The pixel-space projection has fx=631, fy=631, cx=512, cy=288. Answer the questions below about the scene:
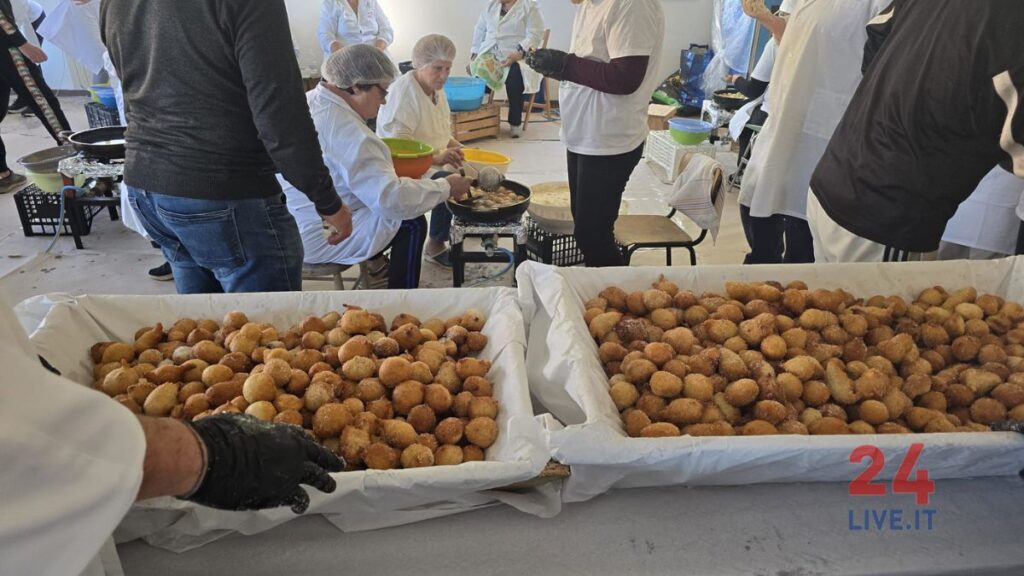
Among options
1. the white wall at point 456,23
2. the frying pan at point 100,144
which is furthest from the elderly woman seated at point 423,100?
the white wall at point 456,23

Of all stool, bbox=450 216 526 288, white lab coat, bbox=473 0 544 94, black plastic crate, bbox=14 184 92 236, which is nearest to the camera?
stool, bbox=450 216 526 288

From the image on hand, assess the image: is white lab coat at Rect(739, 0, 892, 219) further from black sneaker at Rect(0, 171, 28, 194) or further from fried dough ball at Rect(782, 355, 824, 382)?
black sneaker at Rect(0, 171, 28, 194)

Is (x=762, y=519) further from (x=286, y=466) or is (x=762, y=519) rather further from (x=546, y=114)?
(x=546, y=114)

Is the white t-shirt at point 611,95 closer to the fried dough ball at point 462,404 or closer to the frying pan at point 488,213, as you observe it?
the frying pan at point 488,213

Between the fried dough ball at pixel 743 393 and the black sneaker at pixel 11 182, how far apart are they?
17.9ft

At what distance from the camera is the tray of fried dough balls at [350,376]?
1.09 metres

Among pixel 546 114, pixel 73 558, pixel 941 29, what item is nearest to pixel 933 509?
pixel 941 29

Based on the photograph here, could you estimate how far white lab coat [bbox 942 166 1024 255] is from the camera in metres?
2.18

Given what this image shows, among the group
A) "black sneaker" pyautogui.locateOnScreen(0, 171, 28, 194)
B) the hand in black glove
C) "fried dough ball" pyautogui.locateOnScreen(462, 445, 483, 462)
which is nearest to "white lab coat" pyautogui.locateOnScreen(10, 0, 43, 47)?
"black sneaker" pyautogui.locateOnScreen(0, 171, 28, 194)

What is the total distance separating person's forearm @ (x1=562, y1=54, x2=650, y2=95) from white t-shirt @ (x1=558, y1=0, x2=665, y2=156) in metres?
0.03

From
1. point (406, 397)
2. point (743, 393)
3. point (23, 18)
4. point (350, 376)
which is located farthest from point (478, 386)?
point (23, 18)

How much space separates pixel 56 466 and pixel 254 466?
254 mm

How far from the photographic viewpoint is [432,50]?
10.6ft

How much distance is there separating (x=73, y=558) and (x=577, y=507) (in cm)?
77
